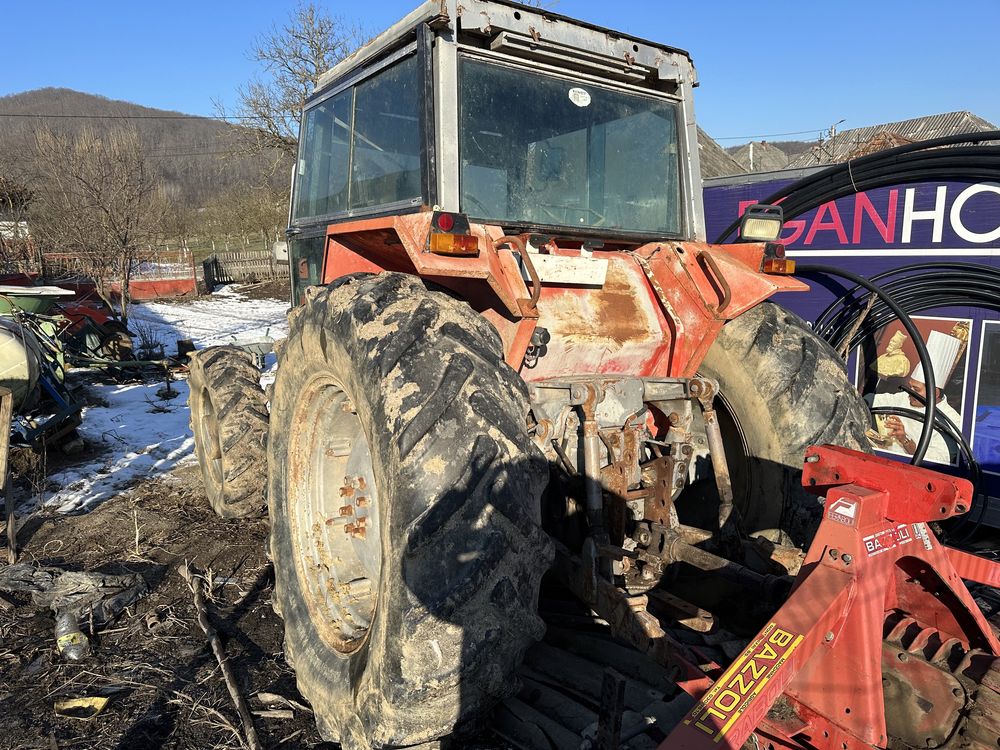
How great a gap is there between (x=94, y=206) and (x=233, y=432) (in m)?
13.7

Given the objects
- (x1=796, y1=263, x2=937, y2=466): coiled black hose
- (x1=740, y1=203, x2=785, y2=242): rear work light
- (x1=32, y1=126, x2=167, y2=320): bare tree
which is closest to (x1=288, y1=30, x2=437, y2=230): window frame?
(x1=740, y1=203, x2=785, y2=242): rear work light

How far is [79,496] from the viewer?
16.2 ft

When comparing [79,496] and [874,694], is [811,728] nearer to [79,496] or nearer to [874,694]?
[874,694]

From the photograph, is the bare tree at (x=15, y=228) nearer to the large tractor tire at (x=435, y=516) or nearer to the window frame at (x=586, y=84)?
the window frame at (x=586, y=84)

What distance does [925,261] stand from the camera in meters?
5.28

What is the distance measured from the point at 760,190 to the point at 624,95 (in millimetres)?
3664

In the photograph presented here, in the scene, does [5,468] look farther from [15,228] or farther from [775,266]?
[15,228]

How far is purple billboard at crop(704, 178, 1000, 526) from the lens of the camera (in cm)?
495

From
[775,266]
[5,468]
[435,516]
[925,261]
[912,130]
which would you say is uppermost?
[912,130]

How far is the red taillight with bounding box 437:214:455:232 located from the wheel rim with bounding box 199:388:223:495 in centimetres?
257

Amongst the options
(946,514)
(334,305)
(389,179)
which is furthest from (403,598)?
(389,179)

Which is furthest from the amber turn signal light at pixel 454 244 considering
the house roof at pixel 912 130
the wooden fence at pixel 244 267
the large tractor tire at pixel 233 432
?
the wooden fence at pixel 244 267

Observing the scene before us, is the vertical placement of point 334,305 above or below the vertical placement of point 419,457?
above

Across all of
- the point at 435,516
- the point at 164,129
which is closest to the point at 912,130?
the point at 435,516
